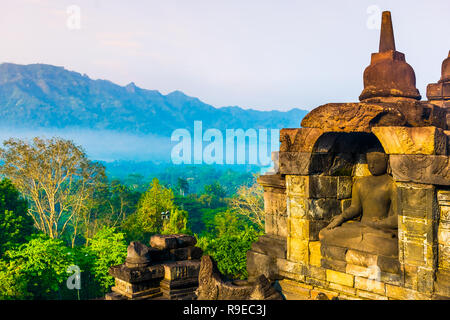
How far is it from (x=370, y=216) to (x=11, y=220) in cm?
2407

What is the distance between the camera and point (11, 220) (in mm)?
24656

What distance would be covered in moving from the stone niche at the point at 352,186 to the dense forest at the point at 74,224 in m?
17.4

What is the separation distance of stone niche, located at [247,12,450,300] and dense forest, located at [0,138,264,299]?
17385 millimetres

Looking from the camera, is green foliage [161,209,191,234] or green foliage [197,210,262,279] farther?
green foliage [161,209,191,234]

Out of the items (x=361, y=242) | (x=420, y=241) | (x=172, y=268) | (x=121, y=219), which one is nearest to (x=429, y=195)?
(x=420, y=241)

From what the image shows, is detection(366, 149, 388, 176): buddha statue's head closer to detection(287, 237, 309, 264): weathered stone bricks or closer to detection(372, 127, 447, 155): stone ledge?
detection(372, 127, 447, 155): stone ledge

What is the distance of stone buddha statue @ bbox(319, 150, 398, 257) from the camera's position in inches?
235

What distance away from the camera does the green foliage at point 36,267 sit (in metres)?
20.4

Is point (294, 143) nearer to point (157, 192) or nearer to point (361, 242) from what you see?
point (361, 242)

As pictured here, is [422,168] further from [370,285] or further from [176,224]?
[176,224]

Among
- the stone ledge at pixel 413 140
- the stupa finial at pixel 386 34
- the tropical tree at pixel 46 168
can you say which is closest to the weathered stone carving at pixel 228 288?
the stone ledge at pixel 413 140

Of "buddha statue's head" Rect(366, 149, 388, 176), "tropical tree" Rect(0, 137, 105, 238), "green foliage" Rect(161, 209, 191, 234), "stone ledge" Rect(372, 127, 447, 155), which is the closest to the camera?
"stone ledge" Rect(372, 127, 447, 155)

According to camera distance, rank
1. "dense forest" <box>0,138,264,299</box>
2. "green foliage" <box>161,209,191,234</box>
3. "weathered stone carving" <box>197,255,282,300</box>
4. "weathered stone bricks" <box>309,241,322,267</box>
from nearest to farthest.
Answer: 1. "weathered stone carving" <box>197,255,282,300</box>
2. "weathered stone bricks" <box>309,241,322,267</box>
3. "dense forest" <box>0,138,264,299</box>
4. "green foliage" <box>161,209,191,234</box>

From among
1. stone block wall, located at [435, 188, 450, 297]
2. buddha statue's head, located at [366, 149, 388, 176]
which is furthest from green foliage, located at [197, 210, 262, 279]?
stone block wall, located at [435, 188, 450, 297]
